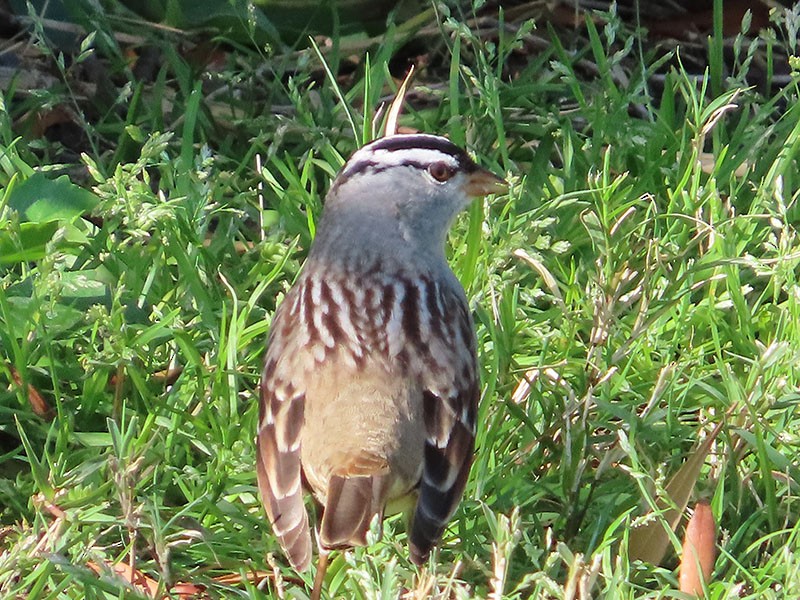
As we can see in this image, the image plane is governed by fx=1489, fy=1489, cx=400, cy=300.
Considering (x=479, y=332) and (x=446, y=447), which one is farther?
(x=479, y=332)

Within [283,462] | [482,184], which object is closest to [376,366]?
[283,462]

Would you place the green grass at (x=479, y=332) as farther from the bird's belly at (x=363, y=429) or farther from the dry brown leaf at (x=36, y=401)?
the bird's belly at (x=363, y=429)

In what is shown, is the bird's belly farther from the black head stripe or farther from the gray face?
the black head stripe

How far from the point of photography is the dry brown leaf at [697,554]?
399 cm

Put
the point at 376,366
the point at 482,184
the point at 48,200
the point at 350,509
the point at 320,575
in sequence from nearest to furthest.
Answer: the point at 350,509 < the point at 320,575 < the point at 376,366 < the point at 482,184 < the point at 48,200

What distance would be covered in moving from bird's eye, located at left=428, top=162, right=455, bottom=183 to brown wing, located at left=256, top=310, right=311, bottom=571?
0.78m

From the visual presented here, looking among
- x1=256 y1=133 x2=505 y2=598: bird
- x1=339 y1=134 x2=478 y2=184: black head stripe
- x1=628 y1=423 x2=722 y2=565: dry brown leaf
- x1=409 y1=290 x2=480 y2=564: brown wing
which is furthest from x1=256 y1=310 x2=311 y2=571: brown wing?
x1=628 y1=423 x2=722 y2=565: dry brown leaf

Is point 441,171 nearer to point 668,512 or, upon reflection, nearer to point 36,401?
point 668,512

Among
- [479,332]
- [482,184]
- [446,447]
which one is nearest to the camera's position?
[446,447]

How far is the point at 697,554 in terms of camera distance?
13.2 feet

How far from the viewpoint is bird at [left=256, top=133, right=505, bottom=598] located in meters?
3.87

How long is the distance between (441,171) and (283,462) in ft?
3.82

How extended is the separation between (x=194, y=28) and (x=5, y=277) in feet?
6.71

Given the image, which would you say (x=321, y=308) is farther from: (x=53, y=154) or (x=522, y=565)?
(x=53, y=154)
